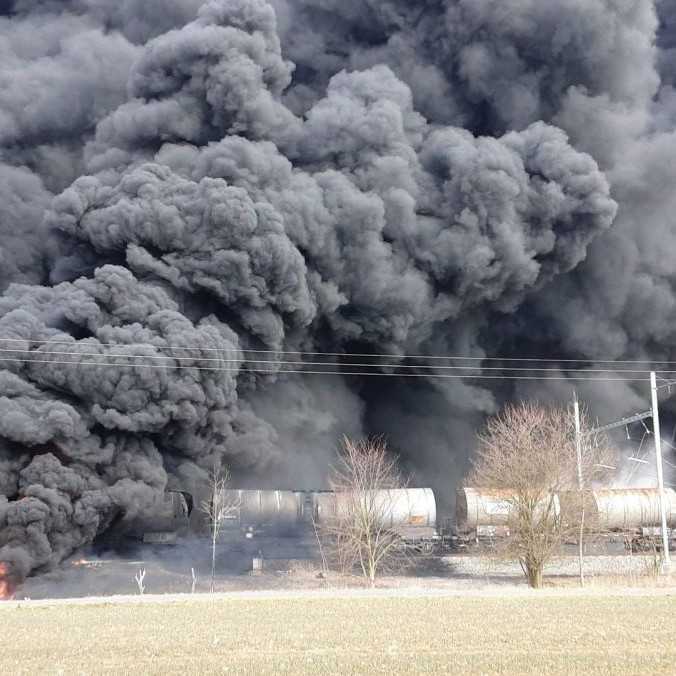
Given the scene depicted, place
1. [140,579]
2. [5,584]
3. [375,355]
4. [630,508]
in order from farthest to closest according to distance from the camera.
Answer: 1. [375,355]
2. [630,508]
3. [140,579]
4. [5,584]

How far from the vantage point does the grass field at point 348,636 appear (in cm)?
1608

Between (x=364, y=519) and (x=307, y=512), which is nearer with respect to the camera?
(x=364, y=519)

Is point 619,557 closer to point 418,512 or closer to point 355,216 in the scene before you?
point 418,512

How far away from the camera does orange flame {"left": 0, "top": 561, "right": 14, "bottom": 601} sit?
1267 inches

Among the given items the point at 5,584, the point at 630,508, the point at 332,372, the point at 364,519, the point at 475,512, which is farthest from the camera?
the point at 332,372

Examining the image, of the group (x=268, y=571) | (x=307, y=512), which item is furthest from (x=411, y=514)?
(x=268, y=571)

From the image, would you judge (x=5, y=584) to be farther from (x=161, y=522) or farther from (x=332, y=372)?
(x=332, y=372)

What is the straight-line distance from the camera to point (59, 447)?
34844 mm

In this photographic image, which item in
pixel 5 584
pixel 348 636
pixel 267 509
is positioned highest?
pixel 267 509

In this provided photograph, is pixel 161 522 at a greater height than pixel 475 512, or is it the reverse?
pixel 475 512

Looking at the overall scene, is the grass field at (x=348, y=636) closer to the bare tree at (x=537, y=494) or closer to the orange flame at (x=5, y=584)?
the orange flame at (x=5, y=584)

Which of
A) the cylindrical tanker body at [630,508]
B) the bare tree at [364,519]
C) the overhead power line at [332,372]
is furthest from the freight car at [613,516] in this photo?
the overhead power line at [332,372]

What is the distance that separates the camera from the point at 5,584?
3256cm

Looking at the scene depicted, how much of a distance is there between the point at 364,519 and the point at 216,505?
5752mm
